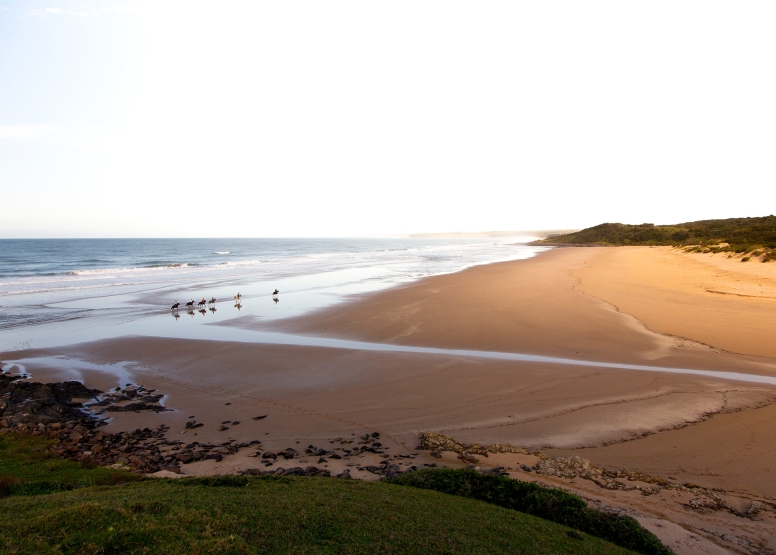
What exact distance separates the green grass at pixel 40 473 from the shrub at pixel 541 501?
3837mm

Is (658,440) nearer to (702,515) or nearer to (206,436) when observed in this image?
(702,515)

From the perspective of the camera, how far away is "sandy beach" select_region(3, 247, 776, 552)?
783 cm

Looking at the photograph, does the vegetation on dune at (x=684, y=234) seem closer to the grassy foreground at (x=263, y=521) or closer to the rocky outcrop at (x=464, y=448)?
the rocky outcrop at (x=464, y=448)

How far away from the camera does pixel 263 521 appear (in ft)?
12.6

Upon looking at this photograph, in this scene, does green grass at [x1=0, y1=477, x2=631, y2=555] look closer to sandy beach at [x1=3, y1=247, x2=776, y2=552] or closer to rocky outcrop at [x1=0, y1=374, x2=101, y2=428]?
sandy beach at [x1=3, y1=247, x2=776, y2=552]

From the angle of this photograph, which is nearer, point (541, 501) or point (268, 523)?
point (268, 523)

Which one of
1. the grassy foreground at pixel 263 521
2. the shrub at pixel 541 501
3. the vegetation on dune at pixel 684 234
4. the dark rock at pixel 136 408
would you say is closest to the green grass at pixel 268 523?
the grassy foreground at pixel 263 521

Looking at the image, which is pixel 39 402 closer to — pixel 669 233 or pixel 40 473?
pixel 40 473

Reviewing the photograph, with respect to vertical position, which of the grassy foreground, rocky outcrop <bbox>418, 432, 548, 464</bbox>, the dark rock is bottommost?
the dark rock

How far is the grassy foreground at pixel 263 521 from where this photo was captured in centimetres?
326

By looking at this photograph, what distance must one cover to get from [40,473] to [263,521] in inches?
163

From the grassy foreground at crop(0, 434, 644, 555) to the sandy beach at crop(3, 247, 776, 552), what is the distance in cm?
222

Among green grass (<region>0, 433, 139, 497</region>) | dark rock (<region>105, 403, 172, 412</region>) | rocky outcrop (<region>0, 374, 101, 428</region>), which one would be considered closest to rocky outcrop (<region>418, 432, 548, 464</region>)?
green grass (<region>0, 433, 139, 497</region>)

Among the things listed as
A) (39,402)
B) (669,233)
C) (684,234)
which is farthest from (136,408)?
(669,233)
